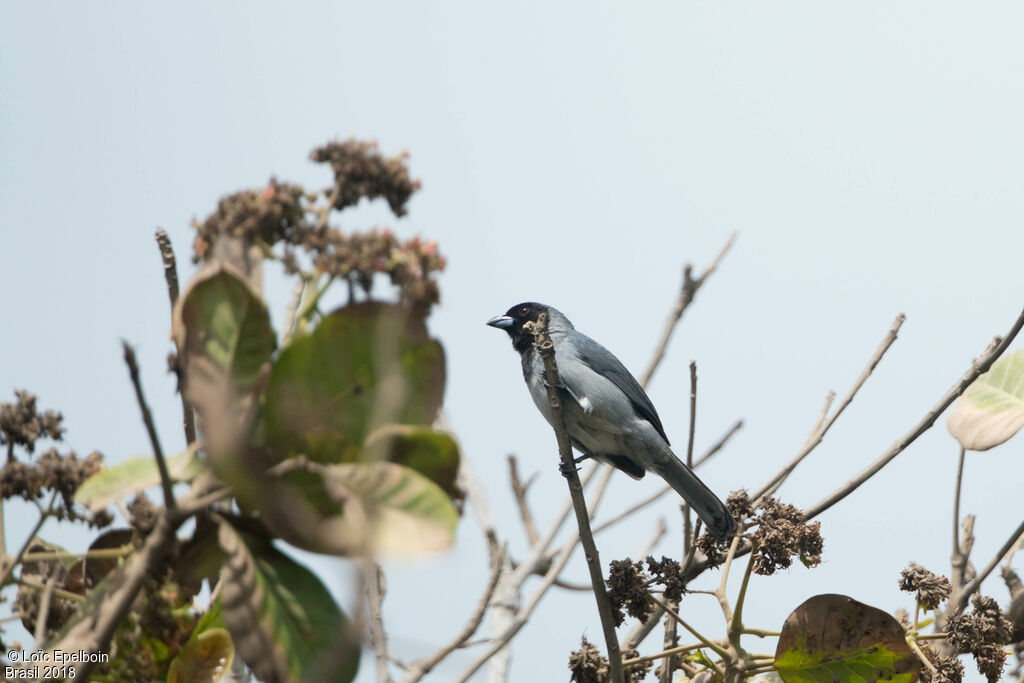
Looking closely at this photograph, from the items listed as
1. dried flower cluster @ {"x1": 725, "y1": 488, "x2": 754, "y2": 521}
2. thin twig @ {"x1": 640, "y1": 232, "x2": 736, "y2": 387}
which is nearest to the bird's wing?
thin twig @ {"x1": 640, "y1": 232, "x2": 736, "y2": 387}

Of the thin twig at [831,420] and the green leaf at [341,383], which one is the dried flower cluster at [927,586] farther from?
the green leaf at [341,383]

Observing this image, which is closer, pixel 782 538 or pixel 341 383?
pixel 341 383

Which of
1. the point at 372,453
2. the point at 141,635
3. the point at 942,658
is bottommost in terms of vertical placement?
the point at 141,635

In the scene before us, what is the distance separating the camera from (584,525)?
311 centimetres

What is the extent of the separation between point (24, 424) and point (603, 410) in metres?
4.41

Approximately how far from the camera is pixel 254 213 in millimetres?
1634

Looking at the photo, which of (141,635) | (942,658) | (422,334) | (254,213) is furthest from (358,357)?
(942,658)

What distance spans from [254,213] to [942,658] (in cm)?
239

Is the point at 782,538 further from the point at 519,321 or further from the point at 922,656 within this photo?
the point at 519,321

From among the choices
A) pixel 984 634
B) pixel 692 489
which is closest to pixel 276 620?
pixel 984 634

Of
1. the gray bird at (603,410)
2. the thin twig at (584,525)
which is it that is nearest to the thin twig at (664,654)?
the thin twig at (584,525)

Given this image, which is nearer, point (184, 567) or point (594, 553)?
point (184, 567)

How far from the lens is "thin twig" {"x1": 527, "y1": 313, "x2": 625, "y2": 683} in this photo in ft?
8.90

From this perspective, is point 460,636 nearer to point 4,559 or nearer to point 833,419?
point 4,559
